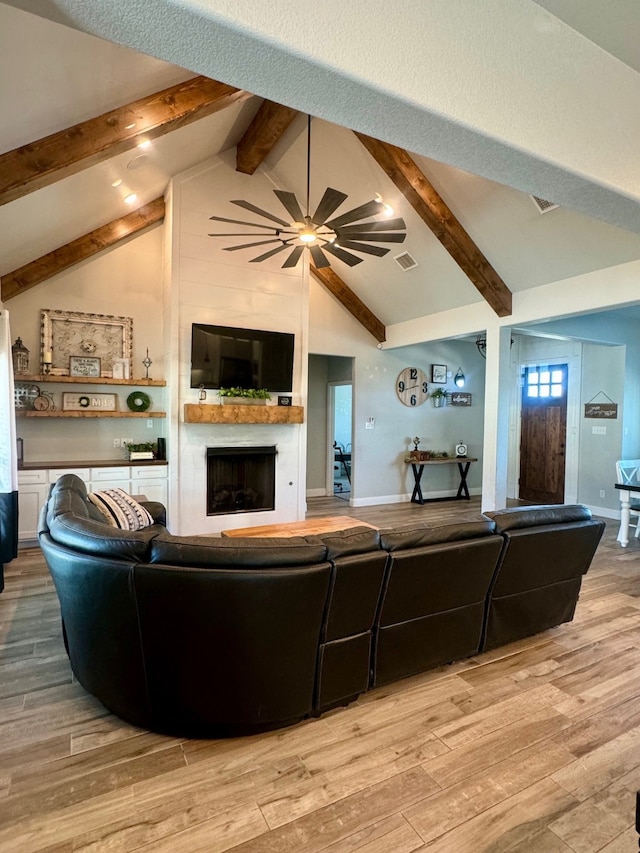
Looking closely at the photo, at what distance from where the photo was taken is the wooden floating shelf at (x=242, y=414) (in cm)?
526

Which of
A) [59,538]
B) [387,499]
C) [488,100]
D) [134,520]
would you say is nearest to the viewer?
[488,100]

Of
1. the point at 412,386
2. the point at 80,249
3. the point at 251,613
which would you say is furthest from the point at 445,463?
the point at 251,613

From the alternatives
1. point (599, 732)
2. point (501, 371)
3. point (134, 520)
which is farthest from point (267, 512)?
point (599, 732)

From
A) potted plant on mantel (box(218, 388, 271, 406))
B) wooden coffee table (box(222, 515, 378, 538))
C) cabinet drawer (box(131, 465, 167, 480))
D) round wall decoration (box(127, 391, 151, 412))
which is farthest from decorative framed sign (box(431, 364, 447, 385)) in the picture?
cabinet drawer (box(131, 465, 167, 480))

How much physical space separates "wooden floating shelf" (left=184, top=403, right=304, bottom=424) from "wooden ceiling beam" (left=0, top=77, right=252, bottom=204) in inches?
105

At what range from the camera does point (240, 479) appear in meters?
5.87

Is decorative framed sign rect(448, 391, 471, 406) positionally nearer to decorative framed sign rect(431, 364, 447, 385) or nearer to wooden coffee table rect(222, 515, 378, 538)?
decorative framed sign rect(431, 364, 447, 385)

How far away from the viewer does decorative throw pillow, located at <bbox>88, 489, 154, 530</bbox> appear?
3215 mm

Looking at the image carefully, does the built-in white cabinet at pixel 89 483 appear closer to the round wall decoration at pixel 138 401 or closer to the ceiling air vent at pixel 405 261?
the round wall decoration at pixel 138 401

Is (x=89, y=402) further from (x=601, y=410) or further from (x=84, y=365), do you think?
(x=601, y=410)

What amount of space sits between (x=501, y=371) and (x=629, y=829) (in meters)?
4.72

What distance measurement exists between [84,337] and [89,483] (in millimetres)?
1831

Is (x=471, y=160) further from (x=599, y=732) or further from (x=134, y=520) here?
(x=134, y=520)

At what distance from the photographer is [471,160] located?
1749mm
